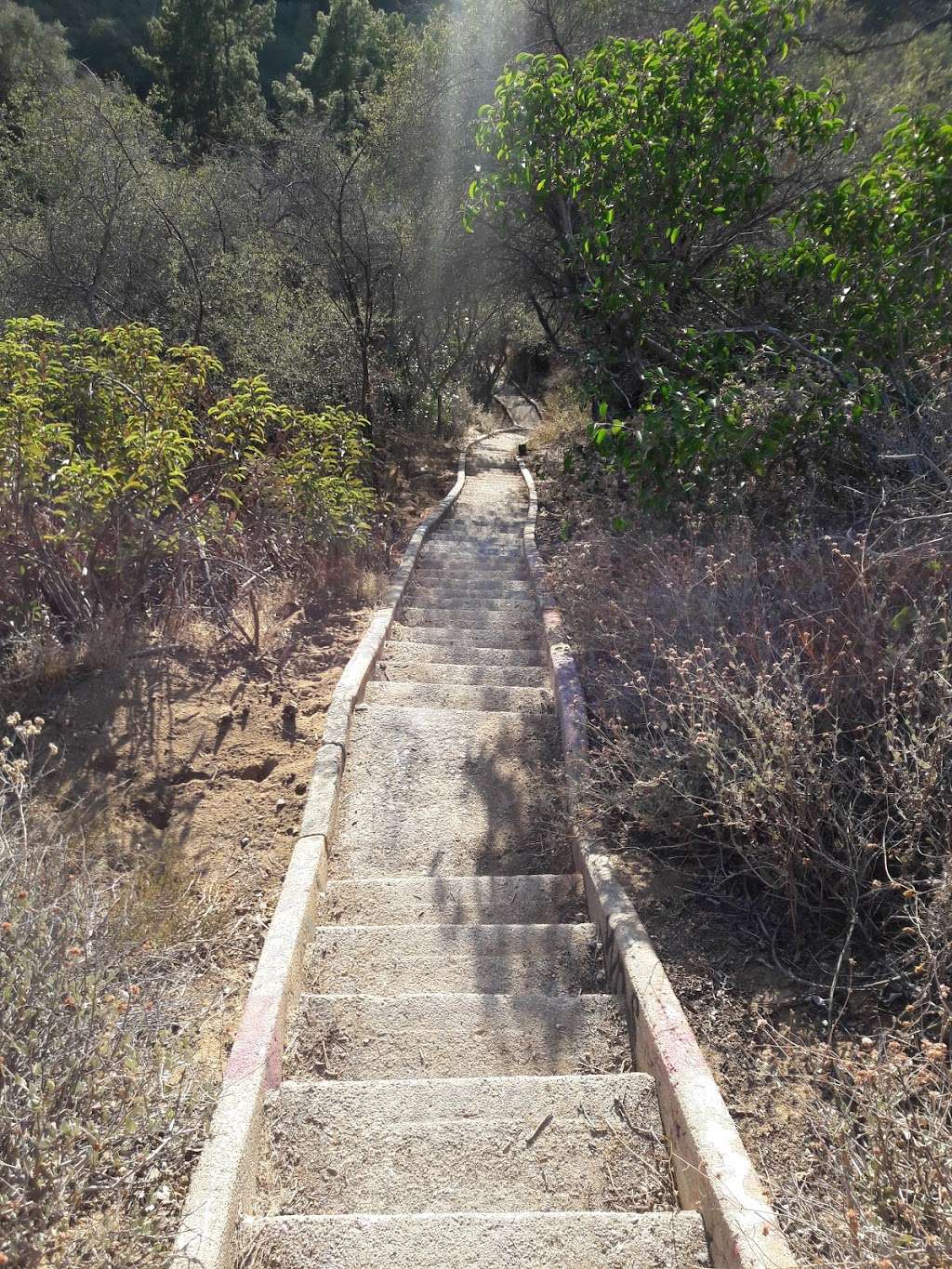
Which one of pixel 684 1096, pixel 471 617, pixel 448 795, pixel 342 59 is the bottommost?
pixel 684 1096

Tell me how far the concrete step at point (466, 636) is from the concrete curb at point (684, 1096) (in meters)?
3.04

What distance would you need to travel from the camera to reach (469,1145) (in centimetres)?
240

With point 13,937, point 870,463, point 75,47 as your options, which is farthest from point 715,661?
point 75,47

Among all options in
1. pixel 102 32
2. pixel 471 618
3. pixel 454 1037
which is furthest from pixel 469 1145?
pixel 102 32

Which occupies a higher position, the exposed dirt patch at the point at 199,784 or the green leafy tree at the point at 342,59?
the green leafy tree at the point at 342,59

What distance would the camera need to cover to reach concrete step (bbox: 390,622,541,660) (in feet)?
22.5

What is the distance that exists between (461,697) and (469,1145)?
3.33 m

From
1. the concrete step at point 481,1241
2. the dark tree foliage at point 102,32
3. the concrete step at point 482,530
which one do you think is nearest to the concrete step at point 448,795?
the concrete step at point 481,1241

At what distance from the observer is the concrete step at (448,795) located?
4.09 m

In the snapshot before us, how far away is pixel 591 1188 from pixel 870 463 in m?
4.42

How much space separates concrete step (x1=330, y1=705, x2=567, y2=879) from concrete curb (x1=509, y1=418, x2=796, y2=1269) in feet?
1.37

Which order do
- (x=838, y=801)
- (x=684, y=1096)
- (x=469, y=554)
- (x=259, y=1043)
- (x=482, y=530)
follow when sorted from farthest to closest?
(x=482, y=530), (x=469, y=554), (x=838, y=801), (x=259, y=1043), (x=684, y=1096)

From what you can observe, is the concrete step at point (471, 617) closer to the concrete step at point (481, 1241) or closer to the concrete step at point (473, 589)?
the concrete step at point (473, 589)

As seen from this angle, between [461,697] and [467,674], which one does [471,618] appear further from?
[461,697]
